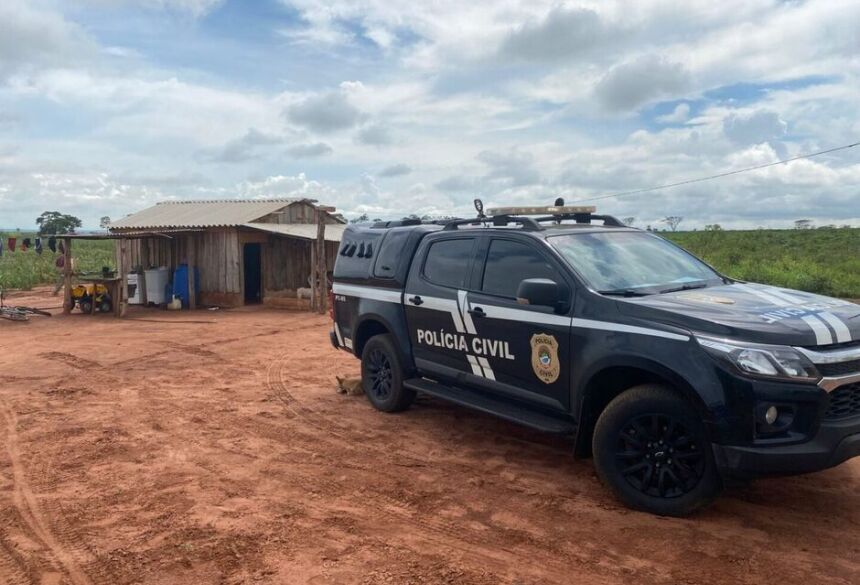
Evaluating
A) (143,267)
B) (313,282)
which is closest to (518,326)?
(313,282)

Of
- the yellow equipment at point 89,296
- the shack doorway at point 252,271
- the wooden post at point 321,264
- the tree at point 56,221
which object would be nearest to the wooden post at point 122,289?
the yellow equipment at point 89,296

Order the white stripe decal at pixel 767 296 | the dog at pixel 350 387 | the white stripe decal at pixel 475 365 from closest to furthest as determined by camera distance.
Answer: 1. the white stripe decal at pixel 767 296
2. the white stripe decal at pixel 475 365
3. the dog at pixel 350 387

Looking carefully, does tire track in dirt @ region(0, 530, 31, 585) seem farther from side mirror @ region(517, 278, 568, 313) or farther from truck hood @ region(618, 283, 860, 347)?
truck hood @ region(618, 283, 860, 347)

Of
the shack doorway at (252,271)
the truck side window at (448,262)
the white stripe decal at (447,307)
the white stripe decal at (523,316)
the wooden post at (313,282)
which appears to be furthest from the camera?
the shack doorway at (252,271)

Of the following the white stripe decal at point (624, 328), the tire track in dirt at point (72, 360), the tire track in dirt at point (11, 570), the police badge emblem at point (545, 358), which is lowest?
the tire track in dirt at point (11, 570)

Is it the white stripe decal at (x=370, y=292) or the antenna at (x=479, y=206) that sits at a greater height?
the antenna at (x=479, y=206)

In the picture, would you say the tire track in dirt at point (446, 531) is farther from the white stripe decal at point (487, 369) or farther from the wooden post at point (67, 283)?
the wooden post at point (67, 283)

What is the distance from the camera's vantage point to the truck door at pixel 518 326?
4.84m

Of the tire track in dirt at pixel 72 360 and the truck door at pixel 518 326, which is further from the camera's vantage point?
the tire track in dirt at pixel 72 360

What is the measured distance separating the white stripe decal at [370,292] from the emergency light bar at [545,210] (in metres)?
1.29

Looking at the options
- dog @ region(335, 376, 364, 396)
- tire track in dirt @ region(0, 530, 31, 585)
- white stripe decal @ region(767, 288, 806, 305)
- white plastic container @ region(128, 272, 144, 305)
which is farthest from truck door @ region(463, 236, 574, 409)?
white plastic container @ region(128, 272, 144, 305)

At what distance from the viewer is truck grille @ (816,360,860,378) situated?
3816 mm

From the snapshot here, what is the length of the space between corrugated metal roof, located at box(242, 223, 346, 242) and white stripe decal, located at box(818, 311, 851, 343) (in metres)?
13.6

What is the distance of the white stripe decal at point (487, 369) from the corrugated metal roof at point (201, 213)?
14137mm
